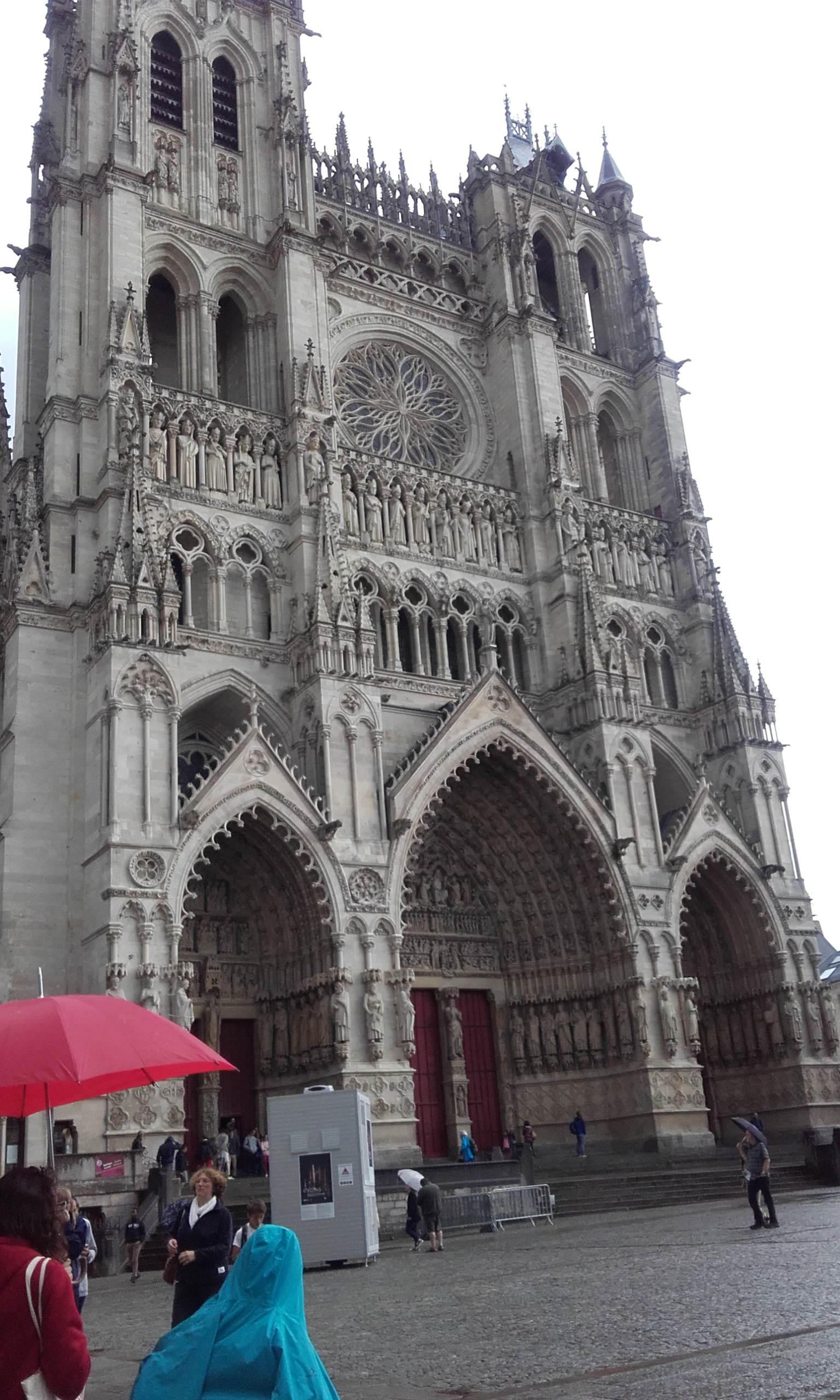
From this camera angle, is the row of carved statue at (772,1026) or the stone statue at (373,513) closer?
the row of carved statue at (772,1026)

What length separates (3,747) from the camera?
26.0 meters

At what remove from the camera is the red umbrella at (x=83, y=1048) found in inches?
266

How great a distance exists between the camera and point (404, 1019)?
971 inches

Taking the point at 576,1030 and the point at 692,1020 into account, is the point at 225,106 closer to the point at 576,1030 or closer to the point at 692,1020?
the point at 576,1030

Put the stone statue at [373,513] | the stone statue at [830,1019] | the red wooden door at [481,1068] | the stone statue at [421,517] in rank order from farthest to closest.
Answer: the stone statue at [421,517] → the stone statue at [373,513] → the stone statue at [830,1019] → the red wooden door at [481,1068]

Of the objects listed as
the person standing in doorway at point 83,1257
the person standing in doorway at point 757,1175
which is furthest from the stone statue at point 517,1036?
the person standing in doorway at point 83,1257

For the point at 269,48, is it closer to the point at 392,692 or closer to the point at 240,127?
the point at 240,127

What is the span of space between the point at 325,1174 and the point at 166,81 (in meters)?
29.4

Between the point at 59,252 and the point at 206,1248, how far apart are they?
28284mm

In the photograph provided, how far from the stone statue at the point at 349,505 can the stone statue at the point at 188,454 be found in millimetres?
3805

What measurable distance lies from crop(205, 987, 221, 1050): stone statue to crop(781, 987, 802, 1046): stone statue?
45.1 ft

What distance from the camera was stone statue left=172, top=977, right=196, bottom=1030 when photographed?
22.3 metres

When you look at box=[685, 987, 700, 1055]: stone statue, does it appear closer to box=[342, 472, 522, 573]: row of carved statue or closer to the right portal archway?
the right portal archway

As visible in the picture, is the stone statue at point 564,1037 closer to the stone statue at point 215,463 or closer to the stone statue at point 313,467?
the stone statue at point 313,467
